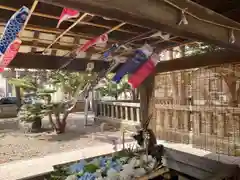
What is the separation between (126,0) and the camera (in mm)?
862

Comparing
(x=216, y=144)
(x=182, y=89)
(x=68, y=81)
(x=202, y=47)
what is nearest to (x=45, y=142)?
(x=68, y=81)

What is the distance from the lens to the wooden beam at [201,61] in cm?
214

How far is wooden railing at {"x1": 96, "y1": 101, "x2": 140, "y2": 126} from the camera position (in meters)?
6.54

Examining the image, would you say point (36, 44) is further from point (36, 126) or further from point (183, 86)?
point (36, 126)

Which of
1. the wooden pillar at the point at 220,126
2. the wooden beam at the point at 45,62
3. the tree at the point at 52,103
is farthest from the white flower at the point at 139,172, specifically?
the tree at the point at 52,103

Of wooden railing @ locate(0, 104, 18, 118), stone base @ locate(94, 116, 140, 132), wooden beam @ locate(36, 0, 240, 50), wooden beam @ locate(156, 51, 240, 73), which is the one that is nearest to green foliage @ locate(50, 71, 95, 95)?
stone base @ locate(94, 116, 140, 132)

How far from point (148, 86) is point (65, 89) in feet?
16.4

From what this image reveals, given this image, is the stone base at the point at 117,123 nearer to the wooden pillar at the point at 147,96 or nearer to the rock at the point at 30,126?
the rock at the point at 30,126

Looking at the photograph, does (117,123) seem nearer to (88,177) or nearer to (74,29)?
(88,177)

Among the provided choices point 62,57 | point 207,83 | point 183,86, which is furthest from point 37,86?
point 207,83

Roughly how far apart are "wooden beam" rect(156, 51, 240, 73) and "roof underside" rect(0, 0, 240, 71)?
254 millimetres

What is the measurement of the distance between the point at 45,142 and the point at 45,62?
373cm

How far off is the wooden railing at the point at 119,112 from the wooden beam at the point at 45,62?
3.63m

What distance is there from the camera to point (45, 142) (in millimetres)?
5715
